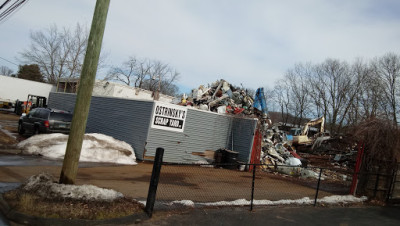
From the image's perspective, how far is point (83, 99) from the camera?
611 centimetres

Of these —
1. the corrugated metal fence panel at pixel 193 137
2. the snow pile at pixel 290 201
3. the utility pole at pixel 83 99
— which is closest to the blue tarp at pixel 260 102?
the corrugated metal fence panel at pixel 193 137

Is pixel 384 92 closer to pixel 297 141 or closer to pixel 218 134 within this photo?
pixel 297 141

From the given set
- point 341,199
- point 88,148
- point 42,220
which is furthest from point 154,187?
point 88,148

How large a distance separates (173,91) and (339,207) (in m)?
60.9

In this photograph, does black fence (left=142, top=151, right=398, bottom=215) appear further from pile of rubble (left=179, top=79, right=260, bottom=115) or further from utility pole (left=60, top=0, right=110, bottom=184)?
pile of rubble (left=179, top=79, right=260, bottom=115)

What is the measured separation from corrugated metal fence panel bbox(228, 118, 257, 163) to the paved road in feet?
24.8

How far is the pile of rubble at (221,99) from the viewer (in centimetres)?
1870

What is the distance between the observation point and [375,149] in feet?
34.8

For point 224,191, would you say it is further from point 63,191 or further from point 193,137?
point 193,137

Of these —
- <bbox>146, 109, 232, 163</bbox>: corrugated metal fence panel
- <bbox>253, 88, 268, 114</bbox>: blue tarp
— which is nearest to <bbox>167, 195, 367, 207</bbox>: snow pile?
<bbox>146, 109, 232, 163</bbox>: corrugated metal fence panel

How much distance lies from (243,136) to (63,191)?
478 inches

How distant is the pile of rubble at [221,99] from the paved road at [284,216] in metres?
9.80

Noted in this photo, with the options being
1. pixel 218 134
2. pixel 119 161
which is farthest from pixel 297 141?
pixel 119 161

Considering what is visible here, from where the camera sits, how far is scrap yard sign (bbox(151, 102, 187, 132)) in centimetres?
1475
